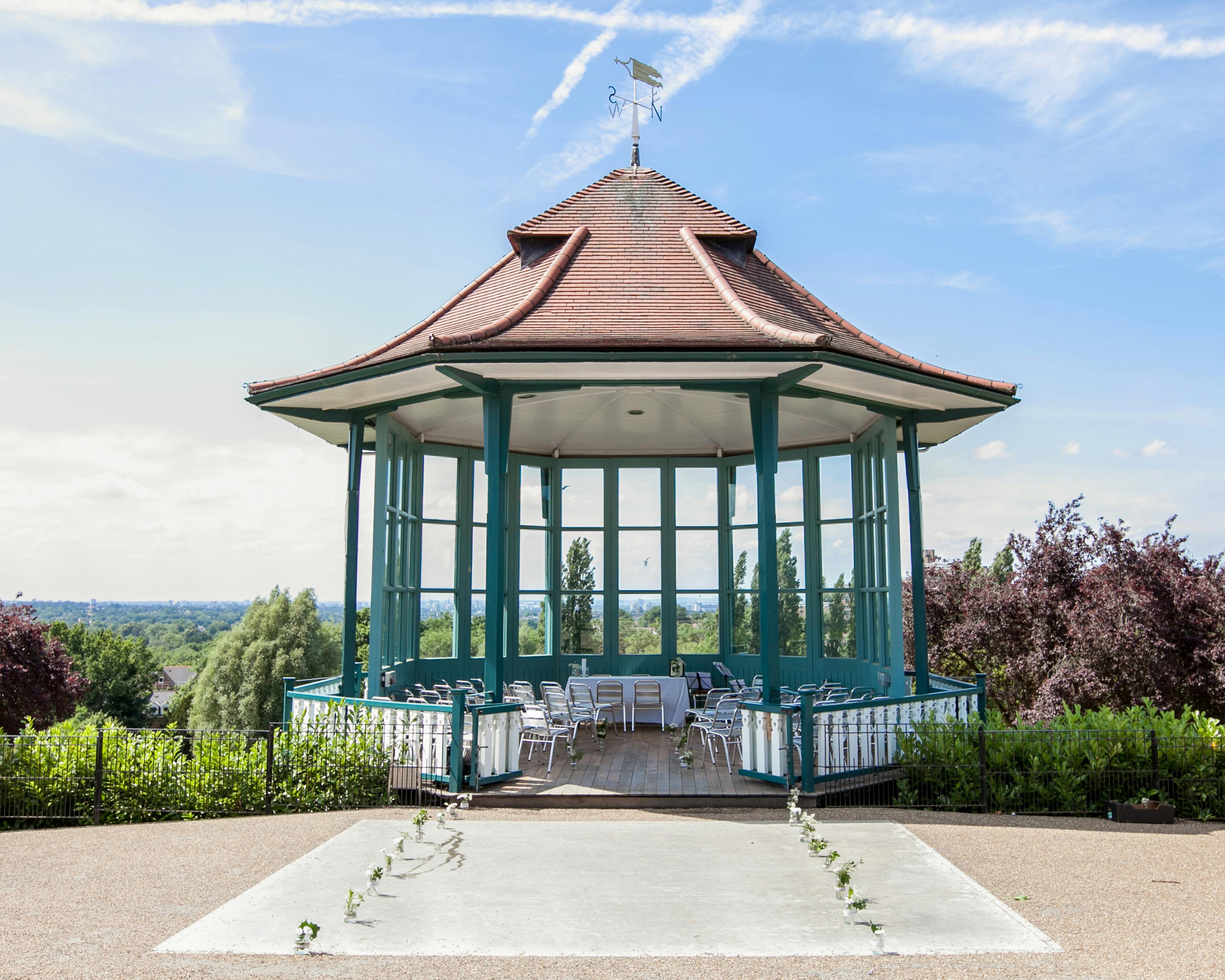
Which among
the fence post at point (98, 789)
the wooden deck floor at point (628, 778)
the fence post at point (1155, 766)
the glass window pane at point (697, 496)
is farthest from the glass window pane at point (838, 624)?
the fence post at point (98, 789)

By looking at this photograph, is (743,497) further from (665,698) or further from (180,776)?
(180,776)

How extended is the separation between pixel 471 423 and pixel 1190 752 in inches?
382

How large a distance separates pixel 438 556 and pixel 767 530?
6376mm

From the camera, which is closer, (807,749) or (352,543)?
(807,749)

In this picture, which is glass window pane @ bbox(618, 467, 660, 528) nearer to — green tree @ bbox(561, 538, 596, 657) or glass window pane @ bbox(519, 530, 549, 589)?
green tree @ bbox(561, 538, 596, 657)

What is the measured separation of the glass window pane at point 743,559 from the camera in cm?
1560

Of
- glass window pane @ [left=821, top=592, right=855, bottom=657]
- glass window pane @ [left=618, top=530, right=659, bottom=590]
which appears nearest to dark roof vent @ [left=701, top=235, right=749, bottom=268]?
glass window pane @ [left=618, top=530, right=659, bottom=590]

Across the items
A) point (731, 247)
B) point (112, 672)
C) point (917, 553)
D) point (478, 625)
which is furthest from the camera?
point (112, 672)

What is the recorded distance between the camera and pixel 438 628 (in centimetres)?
1479

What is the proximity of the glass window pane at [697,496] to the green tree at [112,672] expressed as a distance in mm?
62717

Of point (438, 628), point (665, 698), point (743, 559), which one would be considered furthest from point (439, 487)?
point (743, 559)

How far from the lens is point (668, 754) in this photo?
36.9 feet

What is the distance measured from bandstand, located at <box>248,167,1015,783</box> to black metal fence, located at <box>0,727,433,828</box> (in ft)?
2.67

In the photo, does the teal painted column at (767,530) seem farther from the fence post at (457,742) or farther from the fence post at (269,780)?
the fence post at (269,780)
